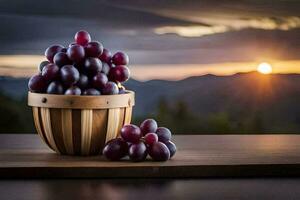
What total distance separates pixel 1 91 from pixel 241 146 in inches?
33.9

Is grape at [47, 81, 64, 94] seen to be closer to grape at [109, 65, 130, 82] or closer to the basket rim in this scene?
the basket rim

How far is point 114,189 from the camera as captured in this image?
3.09 feet

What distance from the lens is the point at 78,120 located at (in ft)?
3.74

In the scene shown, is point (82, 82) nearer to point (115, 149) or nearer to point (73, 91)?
point (73, 91)

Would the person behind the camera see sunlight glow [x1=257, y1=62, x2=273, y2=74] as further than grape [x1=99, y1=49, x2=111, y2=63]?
Yes

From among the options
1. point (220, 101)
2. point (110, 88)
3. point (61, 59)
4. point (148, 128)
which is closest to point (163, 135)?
point (148, 128)

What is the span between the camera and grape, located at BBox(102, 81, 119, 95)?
1160 millimetres

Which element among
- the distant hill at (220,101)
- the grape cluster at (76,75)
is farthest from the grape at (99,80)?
the distant hill at (220,101)

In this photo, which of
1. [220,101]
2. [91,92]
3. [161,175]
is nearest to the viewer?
[161,175]

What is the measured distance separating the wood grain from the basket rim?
105 mm

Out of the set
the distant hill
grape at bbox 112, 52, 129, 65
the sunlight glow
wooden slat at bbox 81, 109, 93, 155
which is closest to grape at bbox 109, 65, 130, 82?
grape at bbox 112, 52, 129, 65

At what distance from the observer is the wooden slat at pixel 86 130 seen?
1.14 meters

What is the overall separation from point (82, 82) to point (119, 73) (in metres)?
0.09

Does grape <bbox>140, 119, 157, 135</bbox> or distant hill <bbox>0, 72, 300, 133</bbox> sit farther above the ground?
distant hill <bbox>0, 72, 300, 133</bbox>
